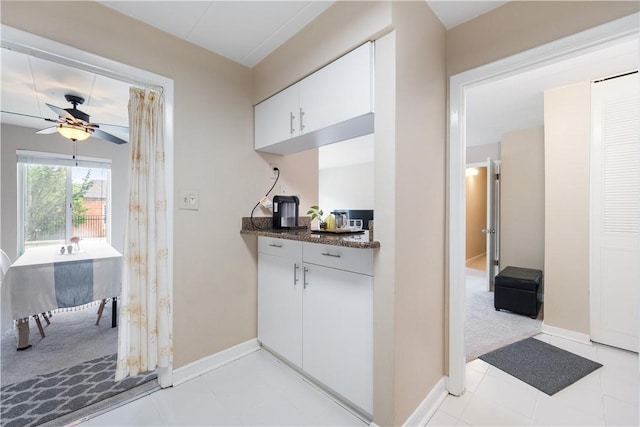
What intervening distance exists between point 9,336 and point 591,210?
5633 mm

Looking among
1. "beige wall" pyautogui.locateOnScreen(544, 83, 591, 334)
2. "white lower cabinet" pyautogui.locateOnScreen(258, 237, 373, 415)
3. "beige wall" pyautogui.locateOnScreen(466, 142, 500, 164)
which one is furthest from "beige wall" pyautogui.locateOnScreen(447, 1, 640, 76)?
"beige wall" pyautogui.locateOnScreen(466, 142, 500, 164)

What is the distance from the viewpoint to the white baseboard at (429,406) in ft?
4.87

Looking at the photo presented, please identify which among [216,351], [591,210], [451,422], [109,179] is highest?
[109,179]

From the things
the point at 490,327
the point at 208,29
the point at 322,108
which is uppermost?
the point at 208,29

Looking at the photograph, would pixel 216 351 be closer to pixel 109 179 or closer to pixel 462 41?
pixel 462 41

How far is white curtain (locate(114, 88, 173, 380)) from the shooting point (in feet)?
5.65

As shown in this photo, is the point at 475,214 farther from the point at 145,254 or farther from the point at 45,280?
the point at 45,280

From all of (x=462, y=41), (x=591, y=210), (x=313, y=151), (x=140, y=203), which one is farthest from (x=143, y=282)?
(x=591, y=210)

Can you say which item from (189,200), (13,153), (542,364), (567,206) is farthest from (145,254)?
(567,206)

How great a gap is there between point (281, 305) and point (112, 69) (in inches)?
75.5

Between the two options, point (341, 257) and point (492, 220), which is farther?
point (492, 220)

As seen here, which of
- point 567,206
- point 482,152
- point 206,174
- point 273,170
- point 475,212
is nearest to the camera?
point 206,174

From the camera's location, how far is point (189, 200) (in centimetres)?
194

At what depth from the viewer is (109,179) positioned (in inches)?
165
